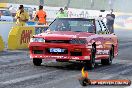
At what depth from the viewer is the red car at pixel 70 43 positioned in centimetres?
1195

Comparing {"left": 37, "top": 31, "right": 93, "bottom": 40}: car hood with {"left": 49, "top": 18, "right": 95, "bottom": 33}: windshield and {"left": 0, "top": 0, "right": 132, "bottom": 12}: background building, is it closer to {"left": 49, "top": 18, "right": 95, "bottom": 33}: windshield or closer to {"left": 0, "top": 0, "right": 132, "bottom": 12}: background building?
{"left": 49, "top": 18, "right": 95, "bottom": 33}: windshield

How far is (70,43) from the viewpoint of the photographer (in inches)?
471

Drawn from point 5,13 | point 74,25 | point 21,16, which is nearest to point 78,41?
point 74,25

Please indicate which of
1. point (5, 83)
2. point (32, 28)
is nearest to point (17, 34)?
point (32, 28)

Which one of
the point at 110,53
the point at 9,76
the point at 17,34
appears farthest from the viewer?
the point at 17,34

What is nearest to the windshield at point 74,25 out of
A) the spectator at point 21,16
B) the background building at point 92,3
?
the spectator at point 21,16

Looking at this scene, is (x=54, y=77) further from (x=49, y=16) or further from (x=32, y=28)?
(x=49, y=16)

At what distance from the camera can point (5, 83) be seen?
885cm

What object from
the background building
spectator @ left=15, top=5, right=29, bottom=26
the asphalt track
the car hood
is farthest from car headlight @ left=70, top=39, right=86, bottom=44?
the background building

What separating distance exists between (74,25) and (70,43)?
A: 4.59 feet

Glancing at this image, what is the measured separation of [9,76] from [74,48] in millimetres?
2446

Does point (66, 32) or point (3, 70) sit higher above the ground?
point (66, 32)

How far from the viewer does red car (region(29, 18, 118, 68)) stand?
39.2ft

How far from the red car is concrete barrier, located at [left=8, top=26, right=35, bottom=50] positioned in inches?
243
